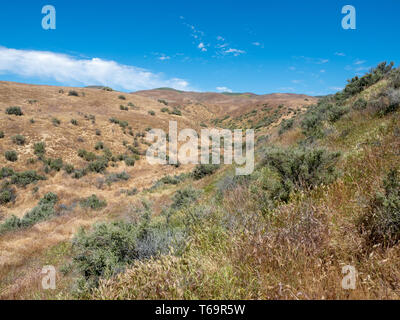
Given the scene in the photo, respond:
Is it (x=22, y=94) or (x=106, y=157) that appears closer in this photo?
(x=106, y=157)

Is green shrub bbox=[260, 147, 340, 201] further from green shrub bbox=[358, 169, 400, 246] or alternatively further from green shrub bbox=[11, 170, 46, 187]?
green shrub bbox=[11, 170, 46, 187]

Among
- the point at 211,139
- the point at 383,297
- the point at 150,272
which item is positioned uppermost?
the point at 211,139

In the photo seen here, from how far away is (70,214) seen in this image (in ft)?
42.0

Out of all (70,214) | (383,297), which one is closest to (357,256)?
(383,297)

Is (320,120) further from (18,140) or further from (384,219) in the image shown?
(18,140)

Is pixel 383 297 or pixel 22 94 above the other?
pixel 22 94

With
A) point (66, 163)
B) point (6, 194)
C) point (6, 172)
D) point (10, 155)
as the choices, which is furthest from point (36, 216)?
point (10, 155)

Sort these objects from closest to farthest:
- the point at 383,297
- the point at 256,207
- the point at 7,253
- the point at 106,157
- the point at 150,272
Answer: the point at 383,297 → the point at 150,272 → the point at 256,207 → the point at 7,253 → the point at 106,157

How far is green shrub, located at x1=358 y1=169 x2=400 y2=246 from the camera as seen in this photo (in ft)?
7.57

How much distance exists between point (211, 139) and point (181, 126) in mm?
6543

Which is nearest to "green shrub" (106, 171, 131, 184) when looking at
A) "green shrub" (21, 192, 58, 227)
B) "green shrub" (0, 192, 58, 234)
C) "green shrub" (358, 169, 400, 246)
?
"green shrub" (0, 192, 58, 234)

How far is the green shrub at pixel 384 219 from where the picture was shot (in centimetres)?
231

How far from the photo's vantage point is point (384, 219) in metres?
2.38

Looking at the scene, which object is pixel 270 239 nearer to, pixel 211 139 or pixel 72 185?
pixel 72 185
